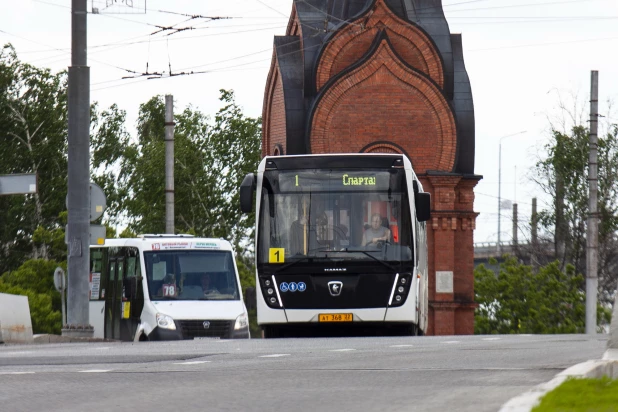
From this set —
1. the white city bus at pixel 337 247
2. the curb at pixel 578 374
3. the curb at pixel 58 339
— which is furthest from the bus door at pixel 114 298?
the curb at pixel 578 374

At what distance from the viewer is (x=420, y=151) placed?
125 ft

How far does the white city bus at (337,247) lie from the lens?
68.7ft

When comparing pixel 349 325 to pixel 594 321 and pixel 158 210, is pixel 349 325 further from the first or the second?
pixel 158 210

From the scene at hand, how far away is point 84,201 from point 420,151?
17.4 meters

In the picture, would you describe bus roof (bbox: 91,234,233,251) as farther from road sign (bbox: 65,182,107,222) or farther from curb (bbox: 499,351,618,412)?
curb (bbox: 499,351,618,412)

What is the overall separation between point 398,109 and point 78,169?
17.2 m

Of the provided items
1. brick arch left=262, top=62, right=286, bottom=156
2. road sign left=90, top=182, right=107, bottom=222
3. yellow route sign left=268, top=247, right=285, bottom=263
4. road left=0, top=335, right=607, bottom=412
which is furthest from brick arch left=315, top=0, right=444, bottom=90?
road left=0, top=335, right=607, bottom=412

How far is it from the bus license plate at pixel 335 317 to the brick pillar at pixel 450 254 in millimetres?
17152

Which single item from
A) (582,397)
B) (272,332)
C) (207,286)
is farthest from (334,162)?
(582,397)

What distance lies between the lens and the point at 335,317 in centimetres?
2111

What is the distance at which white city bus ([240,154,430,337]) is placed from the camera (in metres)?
21.0

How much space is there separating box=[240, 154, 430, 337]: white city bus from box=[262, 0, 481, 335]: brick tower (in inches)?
647

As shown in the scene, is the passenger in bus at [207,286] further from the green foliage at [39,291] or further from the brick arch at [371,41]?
the green foliage at [39,291]

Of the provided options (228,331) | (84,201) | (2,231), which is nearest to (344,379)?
(84,201)
